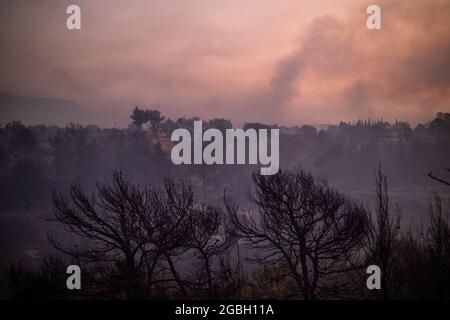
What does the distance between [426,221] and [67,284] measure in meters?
42.5

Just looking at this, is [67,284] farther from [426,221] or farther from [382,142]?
[382,142]

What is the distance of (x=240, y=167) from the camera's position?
5675 centimetres
